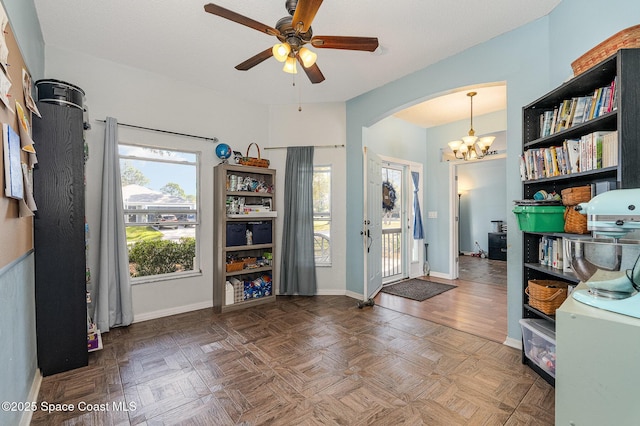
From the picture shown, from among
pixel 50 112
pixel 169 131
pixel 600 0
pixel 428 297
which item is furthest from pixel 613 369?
pixel 169 131

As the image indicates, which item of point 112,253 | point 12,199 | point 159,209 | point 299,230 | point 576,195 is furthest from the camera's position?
point 299,230

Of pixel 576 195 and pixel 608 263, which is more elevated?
pixel 576 195

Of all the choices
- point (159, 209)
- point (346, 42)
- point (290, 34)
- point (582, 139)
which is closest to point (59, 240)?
point (159, 209)

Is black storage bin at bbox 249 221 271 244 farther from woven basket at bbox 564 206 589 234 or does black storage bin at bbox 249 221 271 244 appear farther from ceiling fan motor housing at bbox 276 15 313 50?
woven basket at bbox 564 206 589 234

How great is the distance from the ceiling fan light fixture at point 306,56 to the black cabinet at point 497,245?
699cm

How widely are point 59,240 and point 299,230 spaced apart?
264 cm

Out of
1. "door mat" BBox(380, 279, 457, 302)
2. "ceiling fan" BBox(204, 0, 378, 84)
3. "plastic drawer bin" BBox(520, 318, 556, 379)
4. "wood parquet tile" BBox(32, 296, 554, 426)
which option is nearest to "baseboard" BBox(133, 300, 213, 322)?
"wood parquet tile" BBox(32, 296, 554, 426)

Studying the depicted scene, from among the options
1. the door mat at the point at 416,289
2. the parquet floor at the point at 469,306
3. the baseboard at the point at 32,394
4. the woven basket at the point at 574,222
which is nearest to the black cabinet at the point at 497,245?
the parquet floor at the point at 469,306

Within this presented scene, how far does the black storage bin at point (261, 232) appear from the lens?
388 cm

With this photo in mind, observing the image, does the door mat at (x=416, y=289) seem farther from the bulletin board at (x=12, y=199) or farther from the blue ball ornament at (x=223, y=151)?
the bulletin board at (x=12, y=199)

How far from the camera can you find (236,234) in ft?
12.0

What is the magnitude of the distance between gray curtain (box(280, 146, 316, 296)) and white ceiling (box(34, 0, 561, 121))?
120 centimetres

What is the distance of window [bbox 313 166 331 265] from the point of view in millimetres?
4344

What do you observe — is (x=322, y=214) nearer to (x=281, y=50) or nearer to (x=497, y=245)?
(x=281, y=50)
